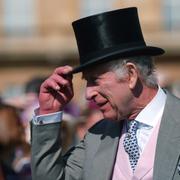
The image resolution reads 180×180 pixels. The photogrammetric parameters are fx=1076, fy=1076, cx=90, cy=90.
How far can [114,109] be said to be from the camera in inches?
199

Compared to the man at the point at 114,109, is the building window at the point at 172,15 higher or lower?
lower

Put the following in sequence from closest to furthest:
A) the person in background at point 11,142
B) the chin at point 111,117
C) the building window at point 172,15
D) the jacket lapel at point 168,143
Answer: the jacket lapel at point 168,143, the chin at point 111,117, the person in background at point 11,142, the building window at point 172,15

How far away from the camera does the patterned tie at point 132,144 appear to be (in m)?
5.09

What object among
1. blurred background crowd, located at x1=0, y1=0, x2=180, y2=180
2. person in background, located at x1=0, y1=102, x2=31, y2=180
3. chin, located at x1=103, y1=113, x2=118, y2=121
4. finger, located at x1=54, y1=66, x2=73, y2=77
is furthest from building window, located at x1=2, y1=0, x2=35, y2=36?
chin, located at x1=103, y1=113, x2=118, y2=121

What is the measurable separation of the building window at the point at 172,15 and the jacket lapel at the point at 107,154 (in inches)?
949

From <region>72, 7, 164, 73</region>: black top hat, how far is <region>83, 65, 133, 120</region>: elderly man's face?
103 mm

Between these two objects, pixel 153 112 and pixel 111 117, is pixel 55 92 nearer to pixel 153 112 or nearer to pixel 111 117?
pixel 111 117

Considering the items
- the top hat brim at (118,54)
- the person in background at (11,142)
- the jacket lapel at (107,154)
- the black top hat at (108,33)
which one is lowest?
the person in background at (11,142)

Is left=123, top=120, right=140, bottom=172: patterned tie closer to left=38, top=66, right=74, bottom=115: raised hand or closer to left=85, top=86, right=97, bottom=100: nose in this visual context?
left=85, top=86, right=97, bottom=100: nose

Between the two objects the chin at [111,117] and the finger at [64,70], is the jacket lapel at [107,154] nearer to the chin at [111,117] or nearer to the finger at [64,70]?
the chin at [111,117]

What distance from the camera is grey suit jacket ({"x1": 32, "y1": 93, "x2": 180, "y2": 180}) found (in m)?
4.99

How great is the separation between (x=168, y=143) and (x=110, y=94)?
0.36m

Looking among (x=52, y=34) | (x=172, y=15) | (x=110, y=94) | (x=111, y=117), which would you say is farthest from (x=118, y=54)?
(x=172, y=15)

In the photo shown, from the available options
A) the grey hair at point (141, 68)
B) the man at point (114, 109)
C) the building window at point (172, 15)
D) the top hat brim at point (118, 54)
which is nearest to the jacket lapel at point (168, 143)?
the man at point (114, 109)
